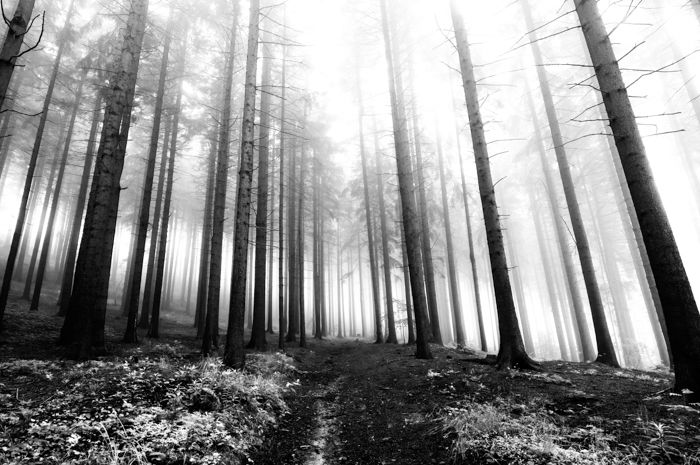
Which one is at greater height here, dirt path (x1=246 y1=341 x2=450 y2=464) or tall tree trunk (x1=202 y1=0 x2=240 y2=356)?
tall tree trunk (x1=202 y1=0 x2=240 y2=356)

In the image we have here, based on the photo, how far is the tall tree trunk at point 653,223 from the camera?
4469 millimetres

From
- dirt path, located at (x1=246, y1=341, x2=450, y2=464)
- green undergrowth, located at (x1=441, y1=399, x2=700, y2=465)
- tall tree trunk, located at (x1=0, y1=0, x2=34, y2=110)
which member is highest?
tall tree trunk, located at (x1=0, y1=0, x2=34, y2=110)

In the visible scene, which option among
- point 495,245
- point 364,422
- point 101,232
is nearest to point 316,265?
point 101,232

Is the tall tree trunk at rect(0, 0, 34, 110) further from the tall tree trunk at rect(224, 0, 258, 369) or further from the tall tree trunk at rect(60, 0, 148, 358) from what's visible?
the tall tree trunk at rect(224, 0, 258, 369)

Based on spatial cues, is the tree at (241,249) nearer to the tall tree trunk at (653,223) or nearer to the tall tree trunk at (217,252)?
the tall tree trunk at (217,252)

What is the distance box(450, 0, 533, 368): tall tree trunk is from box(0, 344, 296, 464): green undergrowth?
17.3 feet

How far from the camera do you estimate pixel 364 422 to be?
5797 mm

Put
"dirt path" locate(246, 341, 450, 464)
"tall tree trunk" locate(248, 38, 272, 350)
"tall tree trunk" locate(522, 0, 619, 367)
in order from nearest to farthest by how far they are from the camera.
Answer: "dirt path" locate(246, 341, 450, 464) < "tall tree trunk" locate(522, 0, 619, 367) < "tall tree trunk" locate(248, 38, 272, 350)

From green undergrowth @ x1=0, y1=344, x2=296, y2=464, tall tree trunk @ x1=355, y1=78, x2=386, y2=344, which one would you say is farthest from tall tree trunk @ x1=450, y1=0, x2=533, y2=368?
tall tree trunk @ x1=355, y1=78, x2=386, y2=344

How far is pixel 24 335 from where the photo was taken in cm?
1022

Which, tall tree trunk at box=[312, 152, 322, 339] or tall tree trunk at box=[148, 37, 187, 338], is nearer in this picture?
tall tree trunk at box=[148, 37, 187, 338]

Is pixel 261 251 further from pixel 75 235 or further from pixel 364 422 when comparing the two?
pixel 75 235

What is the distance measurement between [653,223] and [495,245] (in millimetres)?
3436

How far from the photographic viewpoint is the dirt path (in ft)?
14.5
